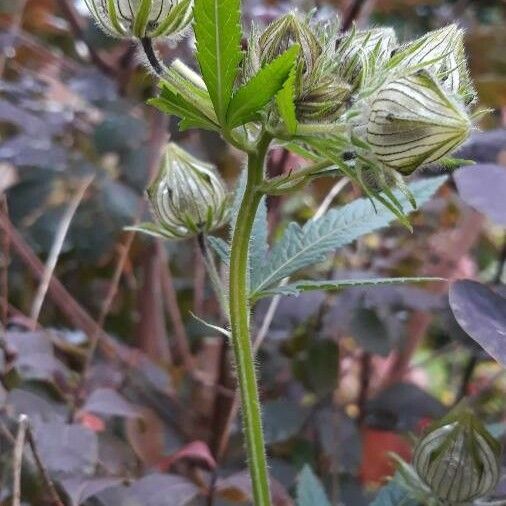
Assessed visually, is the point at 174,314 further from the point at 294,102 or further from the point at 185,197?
the point at 294,102

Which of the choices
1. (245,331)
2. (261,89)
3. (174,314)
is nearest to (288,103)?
(261,89)

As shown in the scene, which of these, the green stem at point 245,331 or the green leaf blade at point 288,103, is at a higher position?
the green leaf blade at point 288,103

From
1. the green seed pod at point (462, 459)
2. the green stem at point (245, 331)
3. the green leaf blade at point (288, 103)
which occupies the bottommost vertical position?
the green seed pod at point (462, 459)

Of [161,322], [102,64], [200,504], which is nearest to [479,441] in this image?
[200,504]

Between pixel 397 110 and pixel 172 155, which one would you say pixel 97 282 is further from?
pixel 397 110

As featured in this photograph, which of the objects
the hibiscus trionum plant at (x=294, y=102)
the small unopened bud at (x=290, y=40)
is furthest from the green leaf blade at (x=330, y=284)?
the small unopened bud at (x=290, y=40)

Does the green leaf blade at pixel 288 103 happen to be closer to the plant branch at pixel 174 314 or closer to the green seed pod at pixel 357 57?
the green seed pod at pixel 357 57

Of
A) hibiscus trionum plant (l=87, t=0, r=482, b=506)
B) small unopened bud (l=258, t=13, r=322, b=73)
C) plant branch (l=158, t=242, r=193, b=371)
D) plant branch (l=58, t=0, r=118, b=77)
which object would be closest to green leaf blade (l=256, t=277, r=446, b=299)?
hibiscus trionum plant (l=87, t=0, r=482, b=506)

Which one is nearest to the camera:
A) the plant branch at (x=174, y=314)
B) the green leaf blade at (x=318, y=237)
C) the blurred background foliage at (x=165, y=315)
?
the green leaf blade at (x=318, y=237)
